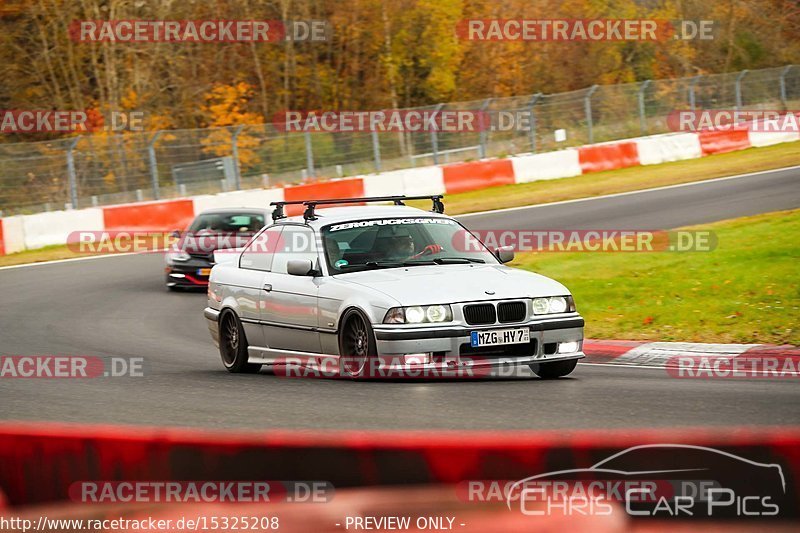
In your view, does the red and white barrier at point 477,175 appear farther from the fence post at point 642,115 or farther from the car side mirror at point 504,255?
the car side mirror at point 504,255

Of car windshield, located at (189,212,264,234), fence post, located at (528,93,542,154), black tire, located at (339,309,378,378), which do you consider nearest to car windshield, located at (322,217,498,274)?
black tire, located at (339,309,378,378)

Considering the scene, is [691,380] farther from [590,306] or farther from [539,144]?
[539,144]

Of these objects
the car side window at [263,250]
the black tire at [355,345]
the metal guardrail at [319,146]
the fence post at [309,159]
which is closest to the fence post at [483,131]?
the metal guardrail at [319,146]

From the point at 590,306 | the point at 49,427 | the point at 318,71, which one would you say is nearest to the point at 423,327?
the point at 49,427

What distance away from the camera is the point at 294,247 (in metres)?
10.9

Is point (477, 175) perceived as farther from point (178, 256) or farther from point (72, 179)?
point (178, 256)

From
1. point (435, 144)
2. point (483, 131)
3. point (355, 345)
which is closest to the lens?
point (355, 345)

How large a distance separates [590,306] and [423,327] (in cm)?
570

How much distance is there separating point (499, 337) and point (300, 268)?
1964mm

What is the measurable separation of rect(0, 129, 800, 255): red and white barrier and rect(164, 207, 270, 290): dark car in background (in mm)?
7651

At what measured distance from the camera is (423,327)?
9172 mm

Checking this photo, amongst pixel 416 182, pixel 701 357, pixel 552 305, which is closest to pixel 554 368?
pixel 552 305

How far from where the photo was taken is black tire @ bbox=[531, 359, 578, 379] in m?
9.77

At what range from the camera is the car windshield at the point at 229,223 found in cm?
2016
